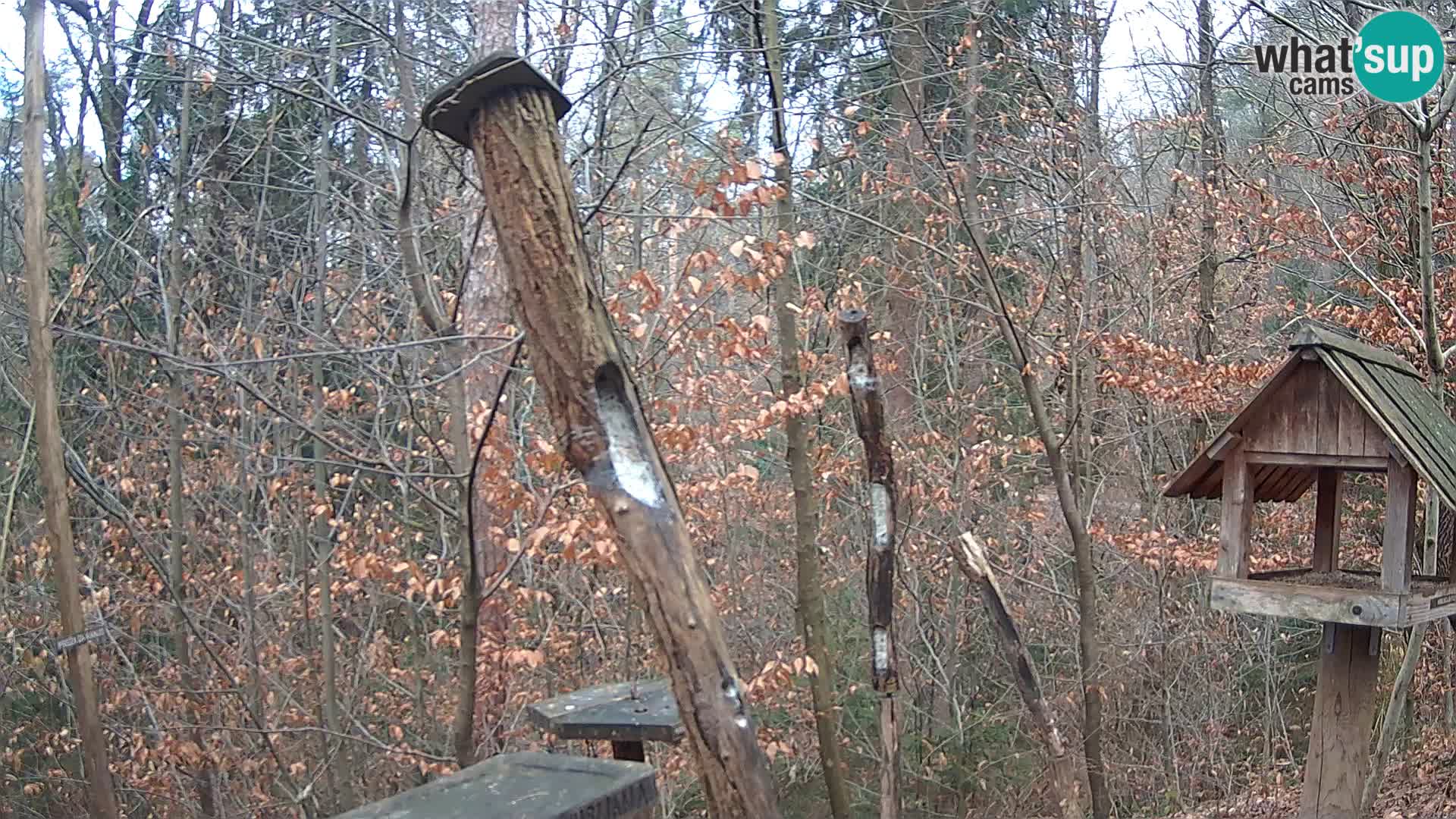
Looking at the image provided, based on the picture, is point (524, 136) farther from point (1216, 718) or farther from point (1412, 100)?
point (1216, 718)

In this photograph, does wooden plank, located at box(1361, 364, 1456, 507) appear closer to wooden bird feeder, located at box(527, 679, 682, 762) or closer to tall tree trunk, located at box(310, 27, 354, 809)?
wooden bird feeder, located at box(527, 679, 682, 762)

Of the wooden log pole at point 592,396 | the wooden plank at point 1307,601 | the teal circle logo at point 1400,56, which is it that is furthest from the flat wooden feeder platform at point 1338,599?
the teal circle logo at point 1400,56

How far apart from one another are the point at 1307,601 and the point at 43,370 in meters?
5.72

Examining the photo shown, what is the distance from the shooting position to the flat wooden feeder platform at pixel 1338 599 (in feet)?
12.3

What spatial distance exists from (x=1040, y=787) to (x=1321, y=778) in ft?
16.7

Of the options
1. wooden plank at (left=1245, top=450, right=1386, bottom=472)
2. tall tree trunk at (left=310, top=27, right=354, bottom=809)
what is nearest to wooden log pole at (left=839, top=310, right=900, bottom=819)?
wooden plank at (left=1245, top=450, right=1386, bottom=472)

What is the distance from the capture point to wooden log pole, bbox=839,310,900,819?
4320 mm

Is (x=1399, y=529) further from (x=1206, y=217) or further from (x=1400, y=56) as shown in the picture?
(x=1206, y=217)

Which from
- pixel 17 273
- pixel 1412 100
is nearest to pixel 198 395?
pixel 17 273

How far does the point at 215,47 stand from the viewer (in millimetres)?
6391

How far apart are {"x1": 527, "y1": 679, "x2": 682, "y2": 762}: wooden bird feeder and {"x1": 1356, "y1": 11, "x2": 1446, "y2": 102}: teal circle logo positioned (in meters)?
4.76

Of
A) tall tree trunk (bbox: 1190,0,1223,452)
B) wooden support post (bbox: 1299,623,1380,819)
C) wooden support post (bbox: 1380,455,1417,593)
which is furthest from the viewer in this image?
tall tree trunk (bbox: 1190,0,1223,452)

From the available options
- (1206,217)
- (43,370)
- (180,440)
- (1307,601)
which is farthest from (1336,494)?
(180,440)

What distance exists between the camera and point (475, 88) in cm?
291
